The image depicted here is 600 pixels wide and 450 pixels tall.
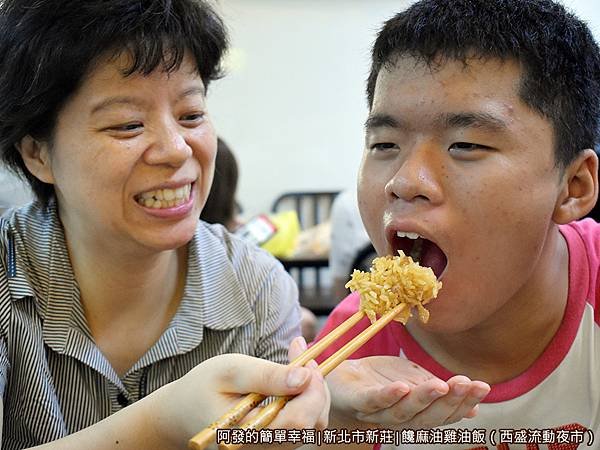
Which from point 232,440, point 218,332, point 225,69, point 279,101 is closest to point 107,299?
point 218,332

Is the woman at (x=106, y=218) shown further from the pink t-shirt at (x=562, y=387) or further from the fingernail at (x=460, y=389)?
the fingernail at (x=460, y=389)

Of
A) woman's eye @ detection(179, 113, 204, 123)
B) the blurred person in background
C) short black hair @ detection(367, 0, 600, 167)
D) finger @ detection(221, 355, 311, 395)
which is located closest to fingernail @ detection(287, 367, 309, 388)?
finger @ detection(221, 355, 311, 395)

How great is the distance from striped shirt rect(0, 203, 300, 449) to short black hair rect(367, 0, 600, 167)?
648 millimetres

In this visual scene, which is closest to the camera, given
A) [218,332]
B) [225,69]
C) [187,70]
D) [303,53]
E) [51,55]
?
[51,55]

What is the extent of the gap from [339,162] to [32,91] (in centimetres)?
480

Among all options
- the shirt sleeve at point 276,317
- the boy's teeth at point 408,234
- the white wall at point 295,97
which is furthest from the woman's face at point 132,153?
the white wall at point 295,97

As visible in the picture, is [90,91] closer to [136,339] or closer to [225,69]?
[225,69]

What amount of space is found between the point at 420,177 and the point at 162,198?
1.95 ft

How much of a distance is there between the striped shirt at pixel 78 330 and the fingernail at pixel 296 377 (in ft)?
2.31

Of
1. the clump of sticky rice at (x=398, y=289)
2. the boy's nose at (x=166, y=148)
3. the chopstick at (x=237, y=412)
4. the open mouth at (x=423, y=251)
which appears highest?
the boy's nose at (x=166, y=148)

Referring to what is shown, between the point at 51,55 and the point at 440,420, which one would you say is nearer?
the point at 440,420

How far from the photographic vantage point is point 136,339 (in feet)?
5.42

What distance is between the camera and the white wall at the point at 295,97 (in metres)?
5.95

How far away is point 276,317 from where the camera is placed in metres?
1.72
